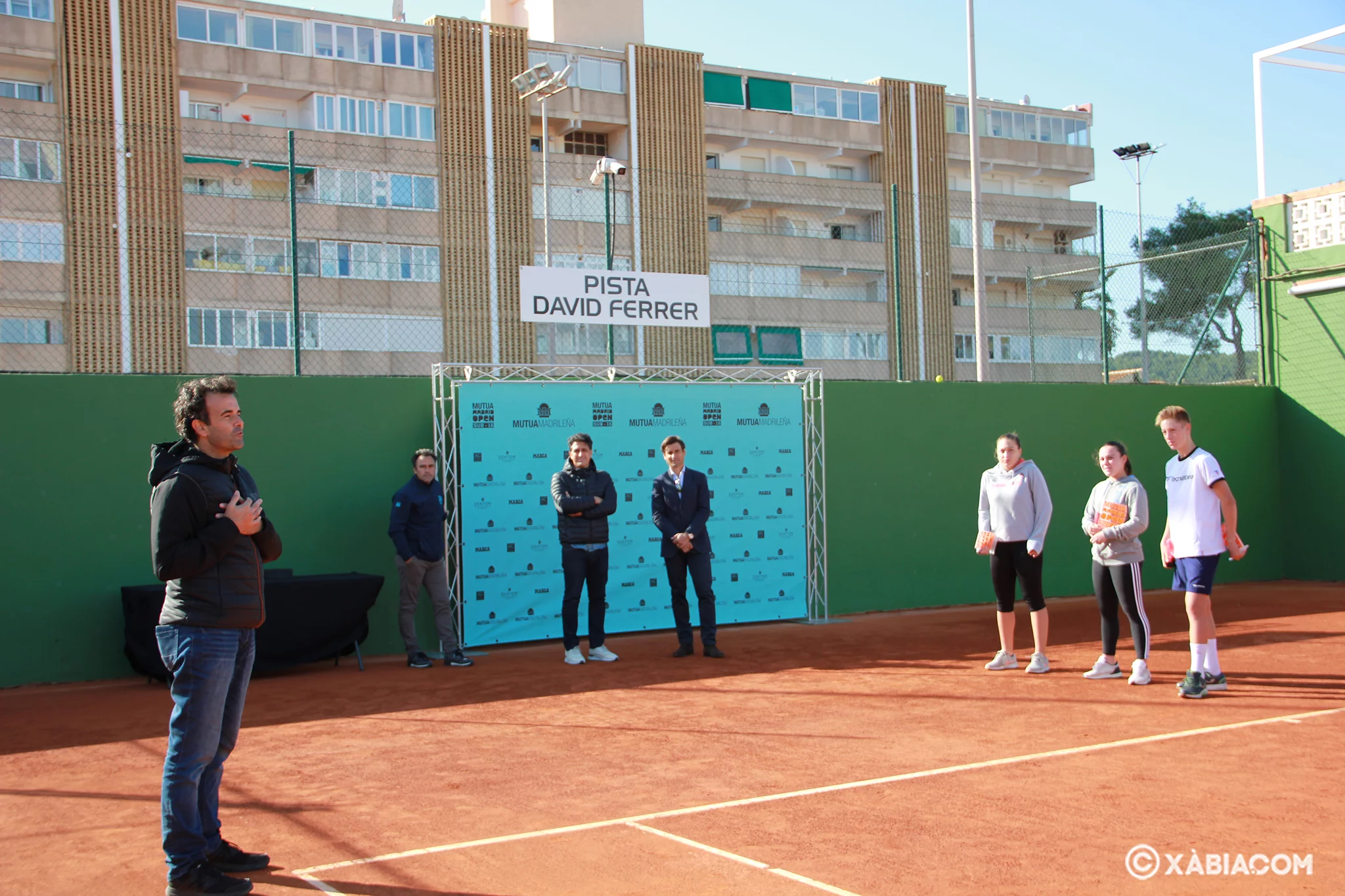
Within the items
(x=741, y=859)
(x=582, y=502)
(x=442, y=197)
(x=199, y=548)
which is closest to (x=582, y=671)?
(x=582, y=502)

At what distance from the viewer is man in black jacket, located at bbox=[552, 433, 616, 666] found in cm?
941

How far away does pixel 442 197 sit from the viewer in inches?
1448

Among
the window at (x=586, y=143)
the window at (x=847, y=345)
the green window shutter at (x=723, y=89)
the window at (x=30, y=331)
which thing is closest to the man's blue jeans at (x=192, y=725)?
the window at (x=30, y=331)

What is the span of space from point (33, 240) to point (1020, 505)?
2760cm

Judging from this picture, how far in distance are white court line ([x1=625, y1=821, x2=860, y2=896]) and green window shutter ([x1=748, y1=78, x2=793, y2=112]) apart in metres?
42.9

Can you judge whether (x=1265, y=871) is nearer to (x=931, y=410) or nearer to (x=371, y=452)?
(x=371, y=452)

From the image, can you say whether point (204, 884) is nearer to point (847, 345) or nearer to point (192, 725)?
point (192, 725)

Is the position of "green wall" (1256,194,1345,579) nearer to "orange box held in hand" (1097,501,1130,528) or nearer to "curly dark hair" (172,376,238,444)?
"orange box held in hand" (1097,501,1130,528)

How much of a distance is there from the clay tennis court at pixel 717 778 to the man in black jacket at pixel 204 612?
32 centimetres

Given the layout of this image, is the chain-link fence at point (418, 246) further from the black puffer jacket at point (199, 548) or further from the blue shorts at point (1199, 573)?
the black puffer jacket at point (199, 548)

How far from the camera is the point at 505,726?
278 inches

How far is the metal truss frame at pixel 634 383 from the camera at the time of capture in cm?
1024

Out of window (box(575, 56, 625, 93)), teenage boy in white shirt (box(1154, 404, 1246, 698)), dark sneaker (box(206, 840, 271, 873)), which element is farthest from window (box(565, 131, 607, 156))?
dark sneaker (box(206, 840, 271, 873))

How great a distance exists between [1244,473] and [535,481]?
9.76 m
